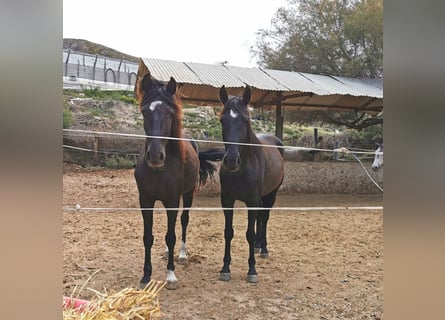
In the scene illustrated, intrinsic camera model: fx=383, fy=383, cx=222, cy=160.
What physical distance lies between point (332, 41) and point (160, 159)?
5817 millimetres

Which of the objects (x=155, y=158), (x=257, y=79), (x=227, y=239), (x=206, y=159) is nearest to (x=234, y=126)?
(x=155, y=158)

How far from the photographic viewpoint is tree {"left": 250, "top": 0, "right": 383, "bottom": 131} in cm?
668

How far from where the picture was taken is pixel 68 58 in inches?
221

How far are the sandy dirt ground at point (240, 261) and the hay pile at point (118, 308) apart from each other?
633 millimetres

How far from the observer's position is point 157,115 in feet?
6.89

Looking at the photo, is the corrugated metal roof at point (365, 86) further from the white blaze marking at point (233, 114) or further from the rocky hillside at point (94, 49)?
the rocky hillside at point (94, 49)

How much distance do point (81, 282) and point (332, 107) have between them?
3846mm

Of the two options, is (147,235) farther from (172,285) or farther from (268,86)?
(268,86)

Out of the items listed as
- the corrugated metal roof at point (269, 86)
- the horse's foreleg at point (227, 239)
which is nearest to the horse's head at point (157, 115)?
the horse's foreleg at point (227, 239)

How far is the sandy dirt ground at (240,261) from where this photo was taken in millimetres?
2109

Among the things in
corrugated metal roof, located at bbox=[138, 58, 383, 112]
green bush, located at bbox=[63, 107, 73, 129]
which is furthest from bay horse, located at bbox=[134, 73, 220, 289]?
green bush, located at bbox=[63, 107, 73, 129]
